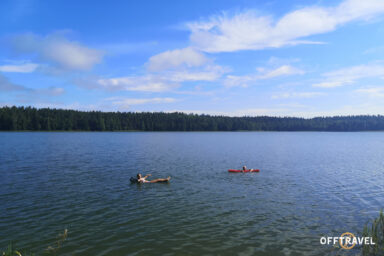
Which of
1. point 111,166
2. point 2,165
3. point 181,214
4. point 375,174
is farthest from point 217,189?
point 2,165

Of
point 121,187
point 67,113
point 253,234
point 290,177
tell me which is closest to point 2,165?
point 121,187

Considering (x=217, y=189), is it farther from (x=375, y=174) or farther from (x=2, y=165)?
(x=2, y=165)

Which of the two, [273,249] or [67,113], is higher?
[67,113]

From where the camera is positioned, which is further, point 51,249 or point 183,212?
point 183,212

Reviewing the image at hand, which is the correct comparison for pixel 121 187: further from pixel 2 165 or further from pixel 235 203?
pixel 2 165

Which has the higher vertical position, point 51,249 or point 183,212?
point 51,249

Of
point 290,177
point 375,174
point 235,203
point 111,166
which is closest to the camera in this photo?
point 235,203

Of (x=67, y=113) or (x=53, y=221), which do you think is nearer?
(x=53, y=221)

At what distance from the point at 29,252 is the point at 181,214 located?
8.77 m

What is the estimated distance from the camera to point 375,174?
34750 mm

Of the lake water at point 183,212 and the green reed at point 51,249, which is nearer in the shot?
the green reed at point 51,249

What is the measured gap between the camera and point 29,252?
39.1ft

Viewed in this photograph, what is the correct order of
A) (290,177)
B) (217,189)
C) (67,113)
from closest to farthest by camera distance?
1. (217,189)
2. (290,177)
3. (67,113)

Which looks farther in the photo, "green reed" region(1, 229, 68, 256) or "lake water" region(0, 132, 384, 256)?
"lake water" region(0, 132, 384, 256)
